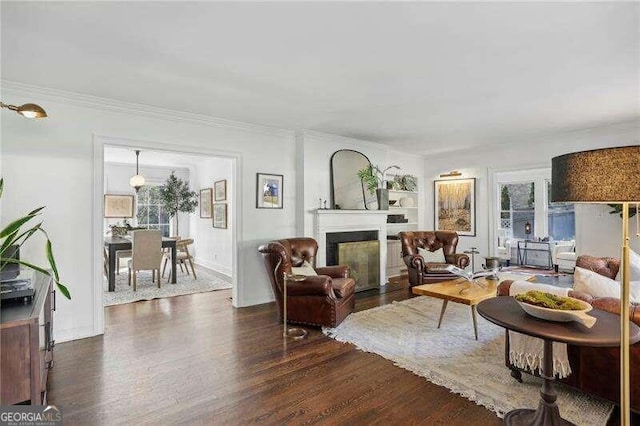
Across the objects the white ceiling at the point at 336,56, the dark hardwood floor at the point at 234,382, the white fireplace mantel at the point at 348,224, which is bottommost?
the dark hardwood floor at the point at 234,382

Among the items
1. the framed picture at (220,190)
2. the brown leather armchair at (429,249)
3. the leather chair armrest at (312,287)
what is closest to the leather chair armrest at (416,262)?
the brown leather armchair at (429,249)

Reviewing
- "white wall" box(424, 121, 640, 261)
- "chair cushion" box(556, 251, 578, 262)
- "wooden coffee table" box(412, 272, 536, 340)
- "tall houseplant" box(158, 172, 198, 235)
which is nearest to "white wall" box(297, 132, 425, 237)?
"wooden coffee table" box(412, 272, 536, 340)

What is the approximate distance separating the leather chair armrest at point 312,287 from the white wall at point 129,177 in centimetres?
575

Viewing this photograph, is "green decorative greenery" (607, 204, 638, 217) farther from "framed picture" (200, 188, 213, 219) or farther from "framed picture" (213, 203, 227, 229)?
"framed picture" (200, 188, 213, 219)

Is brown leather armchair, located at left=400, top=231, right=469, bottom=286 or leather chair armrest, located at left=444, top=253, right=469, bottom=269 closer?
brown leather armchair, located at left=400, top=231, right=469, bottom=286

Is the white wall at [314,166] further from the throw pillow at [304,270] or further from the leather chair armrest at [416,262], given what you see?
the leather chair armrest at [416,262]

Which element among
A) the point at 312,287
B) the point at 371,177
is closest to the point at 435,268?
the point at 371,177

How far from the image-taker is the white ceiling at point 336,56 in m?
2.07

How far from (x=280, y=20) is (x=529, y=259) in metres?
7.20

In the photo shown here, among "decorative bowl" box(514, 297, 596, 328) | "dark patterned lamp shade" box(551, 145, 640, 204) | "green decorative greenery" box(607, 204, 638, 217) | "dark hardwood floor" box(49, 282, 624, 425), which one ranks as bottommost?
"dark hardwood floor" box(49, 282, 624, 425)

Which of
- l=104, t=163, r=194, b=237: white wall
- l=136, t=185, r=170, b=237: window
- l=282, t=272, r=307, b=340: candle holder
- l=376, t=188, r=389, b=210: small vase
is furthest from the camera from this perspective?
l=136, t=185, r=170, b=237: window

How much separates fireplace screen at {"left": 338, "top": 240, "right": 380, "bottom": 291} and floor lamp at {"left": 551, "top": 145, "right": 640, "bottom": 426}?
3.78 metres

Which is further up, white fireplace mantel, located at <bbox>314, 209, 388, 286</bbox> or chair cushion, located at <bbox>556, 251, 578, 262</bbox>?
white fireplace mantel, located at <bbox>314, 209, 388, 286</bbox>

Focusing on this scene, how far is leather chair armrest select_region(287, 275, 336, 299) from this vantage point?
11.8 feet
